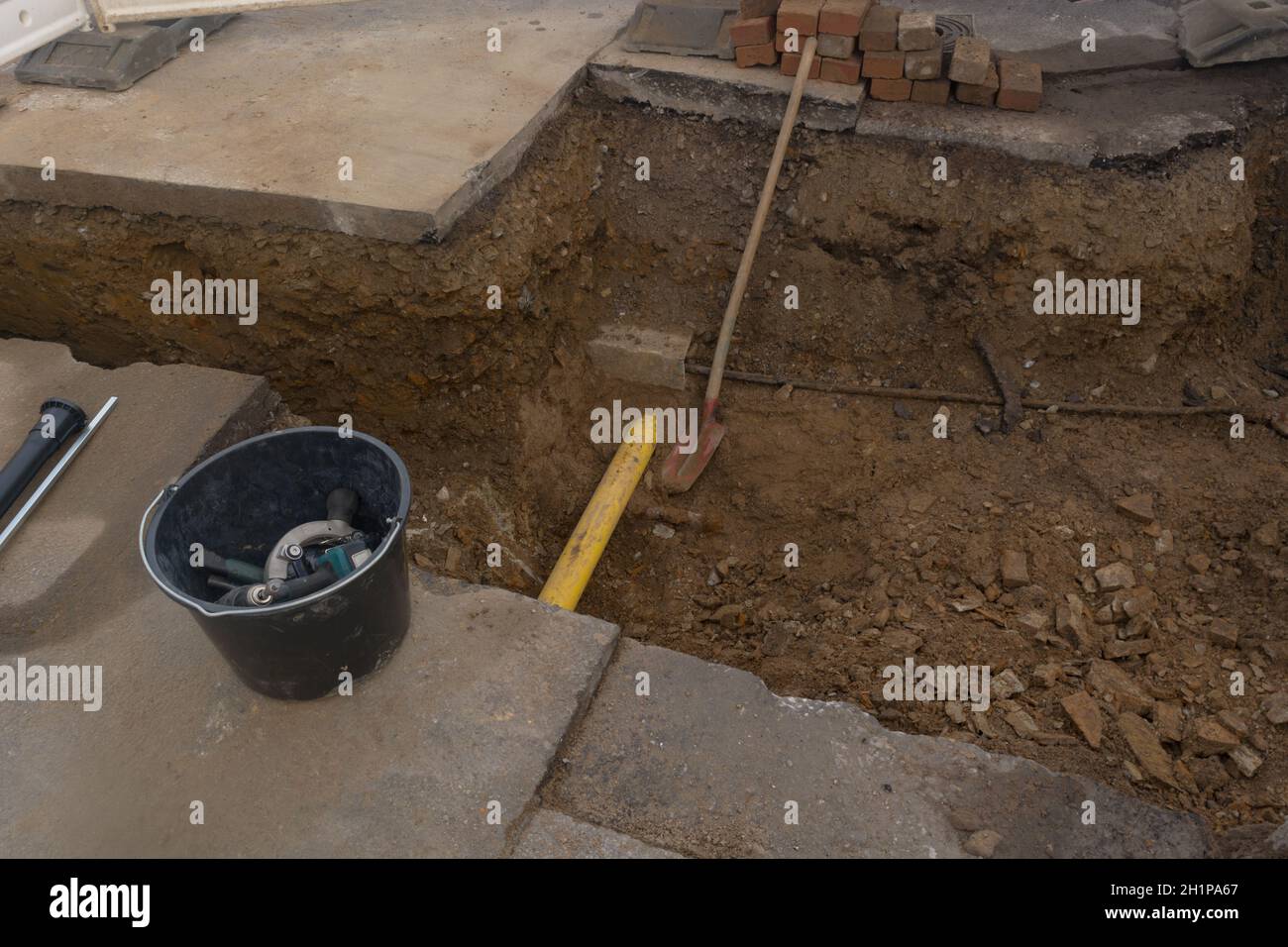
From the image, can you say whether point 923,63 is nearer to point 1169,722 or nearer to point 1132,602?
point 1132,602

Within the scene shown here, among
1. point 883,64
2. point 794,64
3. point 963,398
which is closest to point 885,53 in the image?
point 883,64

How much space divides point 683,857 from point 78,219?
130 inches

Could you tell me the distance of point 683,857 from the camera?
221cm

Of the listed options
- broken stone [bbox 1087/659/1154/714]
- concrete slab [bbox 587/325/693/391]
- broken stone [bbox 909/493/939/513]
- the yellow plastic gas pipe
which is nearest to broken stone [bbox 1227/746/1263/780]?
broken stone [bbox 1087/659/1154/714]

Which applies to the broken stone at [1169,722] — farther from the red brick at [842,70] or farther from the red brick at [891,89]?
the red brick at [842,70]

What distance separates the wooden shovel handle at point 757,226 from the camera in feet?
12.7

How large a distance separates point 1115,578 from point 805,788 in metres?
1.72

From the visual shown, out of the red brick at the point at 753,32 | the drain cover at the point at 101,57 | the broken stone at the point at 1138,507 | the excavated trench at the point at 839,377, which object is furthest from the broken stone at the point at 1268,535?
the drain cover at the point at 101,57

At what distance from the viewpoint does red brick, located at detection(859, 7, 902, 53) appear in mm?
3904

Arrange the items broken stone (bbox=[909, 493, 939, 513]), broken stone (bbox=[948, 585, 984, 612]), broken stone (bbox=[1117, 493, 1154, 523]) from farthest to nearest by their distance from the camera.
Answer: broken stone (bbox=[909, 493, 939, 513]) → broken stone (bbox=[1117, 493, 1154, 523]) → broken stone (bbox=[948, 585, 984, 612])

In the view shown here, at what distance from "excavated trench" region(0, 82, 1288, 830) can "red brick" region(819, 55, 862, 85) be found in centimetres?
27

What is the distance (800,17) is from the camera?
395 centimetres

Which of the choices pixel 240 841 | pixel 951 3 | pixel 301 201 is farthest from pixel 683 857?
pixel 951 3

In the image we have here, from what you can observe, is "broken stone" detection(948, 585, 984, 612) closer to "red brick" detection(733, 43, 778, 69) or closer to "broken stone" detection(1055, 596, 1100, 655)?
"broken stone" detection(1055, 596, 1100, 655)
